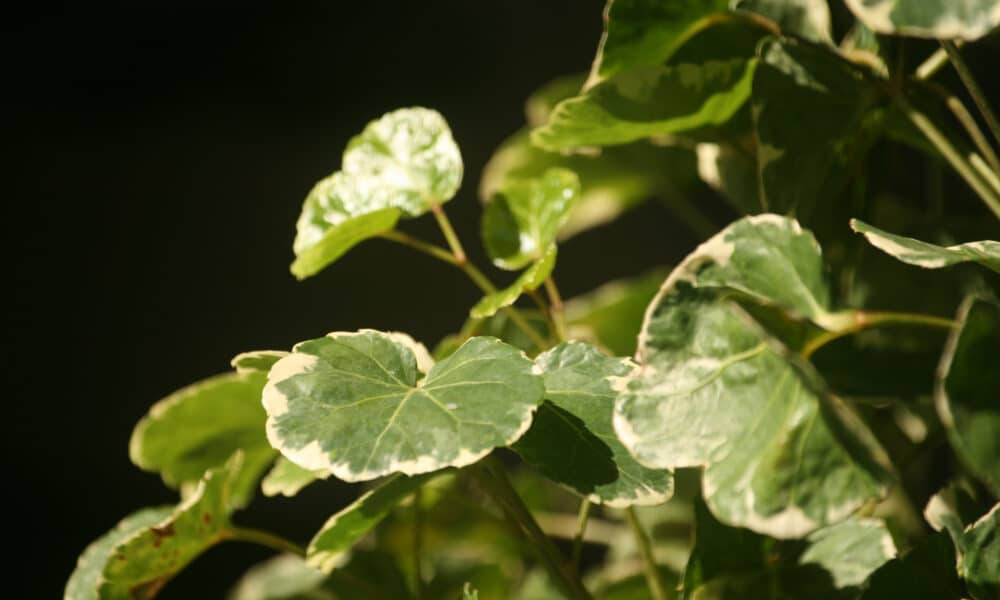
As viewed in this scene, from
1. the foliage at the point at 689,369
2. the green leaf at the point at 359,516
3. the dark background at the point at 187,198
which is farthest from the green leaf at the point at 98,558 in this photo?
the dark background at the point at 187,198

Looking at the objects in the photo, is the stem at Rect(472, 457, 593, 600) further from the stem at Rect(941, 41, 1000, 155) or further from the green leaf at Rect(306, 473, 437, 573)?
the stem at Rect(941, 41, 1000, 155)

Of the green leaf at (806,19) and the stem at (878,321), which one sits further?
the green leaf at (806,19)

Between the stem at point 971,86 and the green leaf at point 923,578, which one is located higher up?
the stem at point 971,86

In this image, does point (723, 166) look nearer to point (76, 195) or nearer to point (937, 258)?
point (937, 258)

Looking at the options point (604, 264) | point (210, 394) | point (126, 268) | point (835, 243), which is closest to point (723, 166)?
point (835, 243)

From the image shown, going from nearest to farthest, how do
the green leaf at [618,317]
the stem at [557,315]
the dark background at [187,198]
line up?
the stem at [557,315] → the green leaf at [618,317] → the dark background at [187,198]

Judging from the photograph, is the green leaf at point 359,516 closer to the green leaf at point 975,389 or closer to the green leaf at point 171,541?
the green leaf at point 171,541

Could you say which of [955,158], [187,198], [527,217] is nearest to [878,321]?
[955,158]
